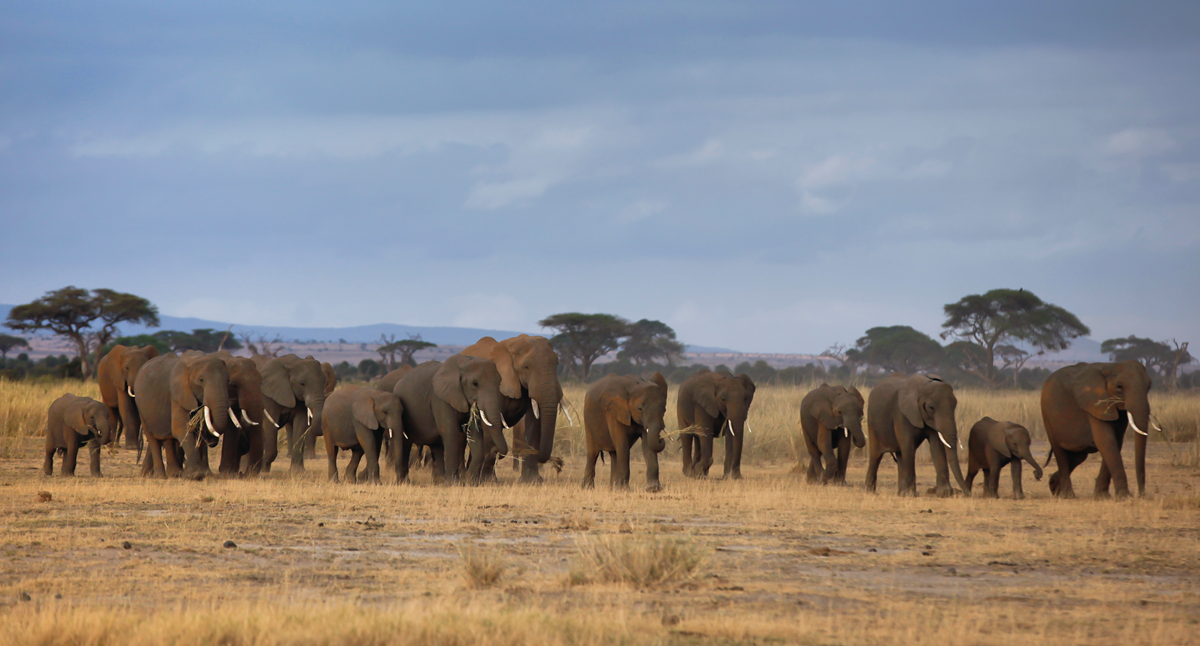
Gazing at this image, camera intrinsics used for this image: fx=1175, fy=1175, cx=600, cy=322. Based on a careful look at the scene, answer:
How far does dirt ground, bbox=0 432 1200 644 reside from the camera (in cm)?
780

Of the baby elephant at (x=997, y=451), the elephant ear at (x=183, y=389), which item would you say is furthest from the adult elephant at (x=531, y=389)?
the baby elephant at (x=997, y=451)

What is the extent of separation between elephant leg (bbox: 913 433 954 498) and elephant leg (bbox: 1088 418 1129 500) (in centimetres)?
205

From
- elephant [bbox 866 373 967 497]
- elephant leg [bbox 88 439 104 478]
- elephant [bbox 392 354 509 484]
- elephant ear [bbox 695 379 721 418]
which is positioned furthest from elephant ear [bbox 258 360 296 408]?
elephant [bbox 866 373 967 497]

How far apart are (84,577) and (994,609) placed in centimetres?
682

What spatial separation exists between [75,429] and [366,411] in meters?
4.54

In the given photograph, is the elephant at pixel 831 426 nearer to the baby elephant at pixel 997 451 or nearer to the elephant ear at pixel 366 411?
the baby elephant at pixel 997 451

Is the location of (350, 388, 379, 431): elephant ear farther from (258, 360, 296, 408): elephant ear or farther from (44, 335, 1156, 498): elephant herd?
(258, 360, 296, 408): elephant ear

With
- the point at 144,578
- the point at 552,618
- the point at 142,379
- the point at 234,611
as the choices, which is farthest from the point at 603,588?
the point at 142,379

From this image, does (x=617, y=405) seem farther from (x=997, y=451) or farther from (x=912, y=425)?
(x=997, y=451)

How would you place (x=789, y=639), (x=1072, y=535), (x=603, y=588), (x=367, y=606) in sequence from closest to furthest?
(x=789, y=639) < (x=367, y=606) < (x=603, y=588) < (x=1072, y=535)

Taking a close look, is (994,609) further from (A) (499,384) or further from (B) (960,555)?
(A) (499,384)

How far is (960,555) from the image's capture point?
10.7m

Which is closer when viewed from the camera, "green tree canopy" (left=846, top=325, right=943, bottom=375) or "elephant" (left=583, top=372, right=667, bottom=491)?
"elephant" (left=583, top=372, right=667, bottom=491)

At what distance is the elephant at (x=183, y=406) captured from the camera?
1775 centimetres
